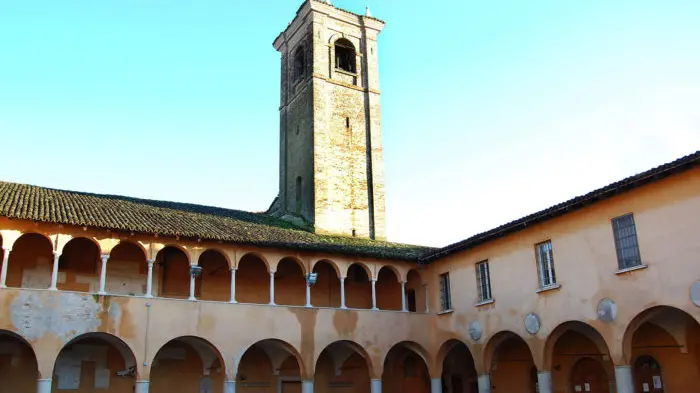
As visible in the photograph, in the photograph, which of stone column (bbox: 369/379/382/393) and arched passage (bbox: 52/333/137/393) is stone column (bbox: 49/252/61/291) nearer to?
arched passage (bbox: 52/333/137/393)

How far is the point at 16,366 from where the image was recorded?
808 inches

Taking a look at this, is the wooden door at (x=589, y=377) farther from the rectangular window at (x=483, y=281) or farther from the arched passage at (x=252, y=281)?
the arched passage at (x=252, y=281)

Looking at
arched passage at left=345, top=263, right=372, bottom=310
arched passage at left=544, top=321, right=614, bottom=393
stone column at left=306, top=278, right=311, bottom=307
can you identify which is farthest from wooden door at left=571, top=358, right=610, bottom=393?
stone column at left=306, top=278, right=311, bottom=307

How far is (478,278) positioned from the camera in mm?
23141

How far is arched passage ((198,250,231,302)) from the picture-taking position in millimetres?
23547

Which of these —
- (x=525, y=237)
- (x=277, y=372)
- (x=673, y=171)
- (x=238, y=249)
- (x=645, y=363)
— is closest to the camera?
(x=673, y=171)

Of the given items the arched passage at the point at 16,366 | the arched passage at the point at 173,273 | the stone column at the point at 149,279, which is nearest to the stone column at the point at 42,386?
the arched passage at the point at 16,366

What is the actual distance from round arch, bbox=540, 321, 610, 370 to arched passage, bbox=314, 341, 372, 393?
750 cm

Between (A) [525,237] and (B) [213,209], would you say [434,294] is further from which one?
(B) [213,209]

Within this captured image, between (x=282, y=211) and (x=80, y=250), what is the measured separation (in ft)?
41.0

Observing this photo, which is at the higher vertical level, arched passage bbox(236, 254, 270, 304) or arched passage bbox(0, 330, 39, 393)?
arched passage bbox(236, 254, 270, 304)

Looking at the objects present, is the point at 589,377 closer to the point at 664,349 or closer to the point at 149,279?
the point at 664,349

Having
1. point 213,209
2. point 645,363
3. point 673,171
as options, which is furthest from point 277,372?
point 673,171

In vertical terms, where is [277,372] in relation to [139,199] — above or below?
below
